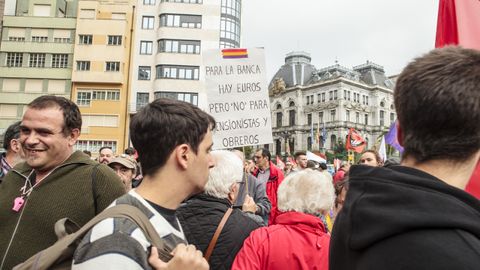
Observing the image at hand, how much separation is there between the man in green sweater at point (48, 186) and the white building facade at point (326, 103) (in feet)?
260

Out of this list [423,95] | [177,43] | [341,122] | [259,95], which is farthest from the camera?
[341,122]

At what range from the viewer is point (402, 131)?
4.77 feet

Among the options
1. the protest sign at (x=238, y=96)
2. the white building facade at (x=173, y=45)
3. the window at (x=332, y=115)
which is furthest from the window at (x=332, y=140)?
the protest sign at (x=238, y=96)

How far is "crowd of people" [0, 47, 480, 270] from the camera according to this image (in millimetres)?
1236

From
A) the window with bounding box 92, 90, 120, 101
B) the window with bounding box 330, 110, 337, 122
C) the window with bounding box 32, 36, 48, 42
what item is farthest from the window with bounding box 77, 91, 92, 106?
the window with bounding box 330, 110, 337, 122

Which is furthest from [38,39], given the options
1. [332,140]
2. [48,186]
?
[332,140]

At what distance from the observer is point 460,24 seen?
9.61ft

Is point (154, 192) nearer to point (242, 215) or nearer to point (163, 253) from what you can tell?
point (163, 253)

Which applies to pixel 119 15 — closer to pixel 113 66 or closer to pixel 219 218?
pixel 113 66

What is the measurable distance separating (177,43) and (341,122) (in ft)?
160

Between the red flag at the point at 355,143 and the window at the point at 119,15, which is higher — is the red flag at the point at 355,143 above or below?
below

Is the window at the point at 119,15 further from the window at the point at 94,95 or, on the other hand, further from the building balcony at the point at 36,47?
the window at the point at 94,95

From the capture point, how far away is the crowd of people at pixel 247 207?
1.24 m

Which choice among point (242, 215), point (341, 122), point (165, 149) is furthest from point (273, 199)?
point (341, 122)
